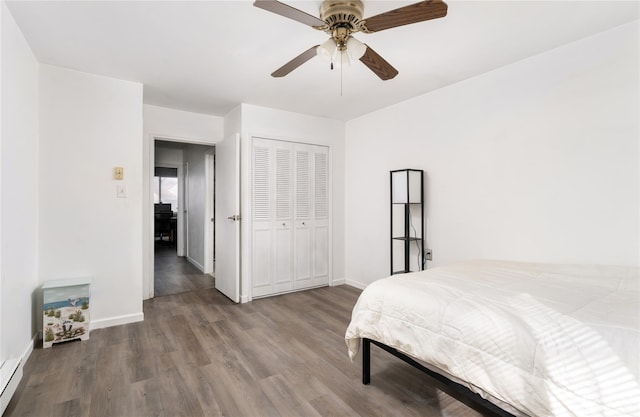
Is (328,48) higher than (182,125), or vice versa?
(182,125)

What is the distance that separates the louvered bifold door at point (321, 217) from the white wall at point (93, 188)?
2.16 m

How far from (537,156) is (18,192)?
13.2ft

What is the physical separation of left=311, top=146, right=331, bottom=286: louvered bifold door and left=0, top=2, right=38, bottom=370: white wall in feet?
9.61

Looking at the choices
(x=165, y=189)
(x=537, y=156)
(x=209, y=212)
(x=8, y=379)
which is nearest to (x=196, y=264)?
(x=209, y=212)

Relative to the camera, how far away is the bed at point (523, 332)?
104cm

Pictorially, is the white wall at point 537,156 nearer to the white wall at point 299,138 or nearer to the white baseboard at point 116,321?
the white wall at point 299,138

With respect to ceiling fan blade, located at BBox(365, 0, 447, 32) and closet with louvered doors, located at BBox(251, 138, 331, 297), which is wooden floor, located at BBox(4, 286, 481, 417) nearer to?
closet with louvered doors, located at BBox(251, 138, 331, 297)

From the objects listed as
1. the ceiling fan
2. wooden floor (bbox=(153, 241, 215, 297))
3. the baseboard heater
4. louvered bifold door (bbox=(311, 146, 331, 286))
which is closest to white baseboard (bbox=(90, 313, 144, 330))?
wooden floor (bbox=(153, 241, 215, 297))

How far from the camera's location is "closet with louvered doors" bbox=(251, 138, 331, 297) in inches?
155

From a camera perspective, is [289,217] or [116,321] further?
[289,217]

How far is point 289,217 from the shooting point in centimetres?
419

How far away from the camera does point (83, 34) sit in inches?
89.0

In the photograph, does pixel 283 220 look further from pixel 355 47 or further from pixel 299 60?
pixel 355 47

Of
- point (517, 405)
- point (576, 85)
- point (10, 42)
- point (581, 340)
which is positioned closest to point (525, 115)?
point (576, 85)
